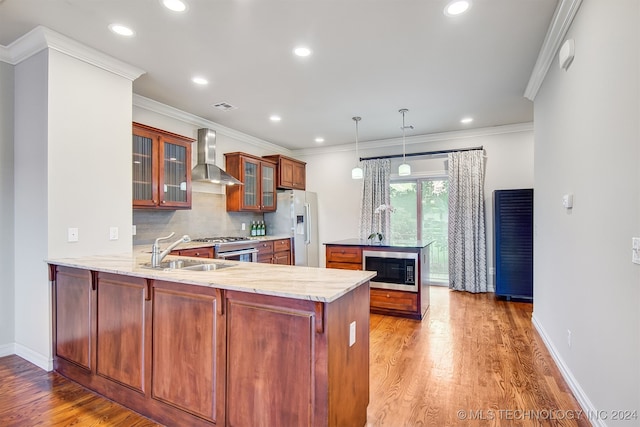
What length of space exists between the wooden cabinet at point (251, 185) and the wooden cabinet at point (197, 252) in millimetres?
1288

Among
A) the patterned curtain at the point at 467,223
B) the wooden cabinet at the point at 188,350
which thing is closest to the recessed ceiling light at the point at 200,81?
the wooden cabinet at the point at 188,350

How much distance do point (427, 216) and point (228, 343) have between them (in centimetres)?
515

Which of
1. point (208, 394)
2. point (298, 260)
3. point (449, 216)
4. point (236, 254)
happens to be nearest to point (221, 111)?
point (236, 254)

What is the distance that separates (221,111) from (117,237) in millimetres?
2344

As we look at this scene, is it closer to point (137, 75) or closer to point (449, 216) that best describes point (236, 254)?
point (137, 75)

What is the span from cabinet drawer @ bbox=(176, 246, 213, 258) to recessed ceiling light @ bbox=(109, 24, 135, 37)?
7.36 ft

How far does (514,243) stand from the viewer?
4805mm

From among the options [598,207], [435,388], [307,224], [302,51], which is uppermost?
[302,51]

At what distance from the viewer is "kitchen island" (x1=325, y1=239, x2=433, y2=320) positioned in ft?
13.1

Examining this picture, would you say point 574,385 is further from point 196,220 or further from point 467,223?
point 196,220

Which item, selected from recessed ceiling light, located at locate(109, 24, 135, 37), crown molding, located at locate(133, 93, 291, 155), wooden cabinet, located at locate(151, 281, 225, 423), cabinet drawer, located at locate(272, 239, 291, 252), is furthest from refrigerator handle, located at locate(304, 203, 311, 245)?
wooden cabinet, located at locate(151, 281, 225, 423)

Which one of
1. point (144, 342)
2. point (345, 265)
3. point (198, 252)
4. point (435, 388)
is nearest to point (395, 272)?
point (345, 265)

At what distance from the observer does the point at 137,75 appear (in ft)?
10.7

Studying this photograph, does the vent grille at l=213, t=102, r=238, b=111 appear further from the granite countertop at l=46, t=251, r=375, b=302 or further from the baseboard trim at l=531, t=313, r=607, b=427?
the baseboard trim at l=531, t=313, r=607, b=427
